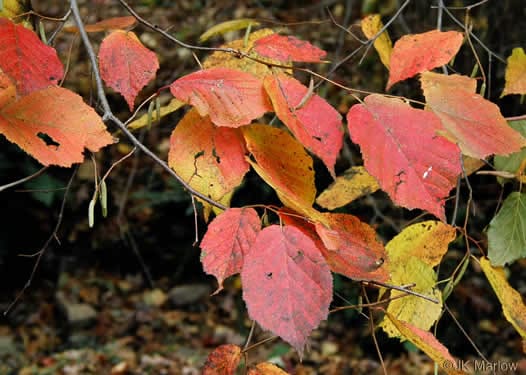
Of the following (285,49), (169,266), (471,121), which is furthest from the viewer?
(169,266)

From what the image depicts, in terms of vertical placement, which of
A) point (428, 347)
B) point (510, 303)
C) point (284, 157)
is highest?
point (284, 157)

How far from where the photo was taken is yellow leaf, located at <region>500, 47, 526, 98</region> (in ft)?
2.69

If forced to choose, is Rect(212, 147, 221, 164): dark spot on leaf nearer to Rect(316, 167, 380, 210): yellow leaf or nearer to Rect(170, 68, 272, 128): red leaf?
Rect(170, 68, 272, 128): red leaf

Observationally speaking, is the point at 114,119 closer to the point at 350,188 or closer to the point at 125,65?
the point at 125,65

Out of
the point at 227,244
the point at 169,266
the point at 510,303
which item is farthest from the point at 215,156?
the point at 169,266

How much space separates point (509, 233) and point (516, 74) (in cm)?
21

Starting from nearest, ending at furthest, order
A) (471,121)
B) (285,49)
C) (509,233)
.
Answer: (471,121)
(285,49)
(509,233)

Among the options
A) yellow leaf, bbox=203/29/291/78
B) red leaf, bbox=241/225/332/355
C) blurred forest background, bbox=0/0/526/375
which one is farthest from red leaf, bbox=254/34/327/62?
blurred forest background, bbox=0/0/526/375

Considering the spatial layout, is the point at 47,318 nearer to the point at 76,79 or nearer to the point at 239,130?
the point at 76,79

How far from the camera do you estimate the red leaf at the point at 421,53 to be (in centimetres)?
68

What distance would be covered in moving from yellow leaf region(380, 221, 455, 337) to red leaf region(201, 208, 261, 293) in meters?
0.25

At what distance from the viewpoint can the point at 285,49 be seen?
27.0 inches

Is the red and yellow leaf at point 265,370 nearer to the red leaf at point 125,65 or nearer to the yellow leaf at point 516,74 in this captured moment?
the red leaf at point 125,65

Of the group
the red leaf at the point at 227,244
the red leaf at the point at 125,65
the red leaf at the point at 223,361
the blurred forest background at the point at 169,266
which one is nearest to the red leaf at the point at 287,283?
the red leaf at the point at 227,244
